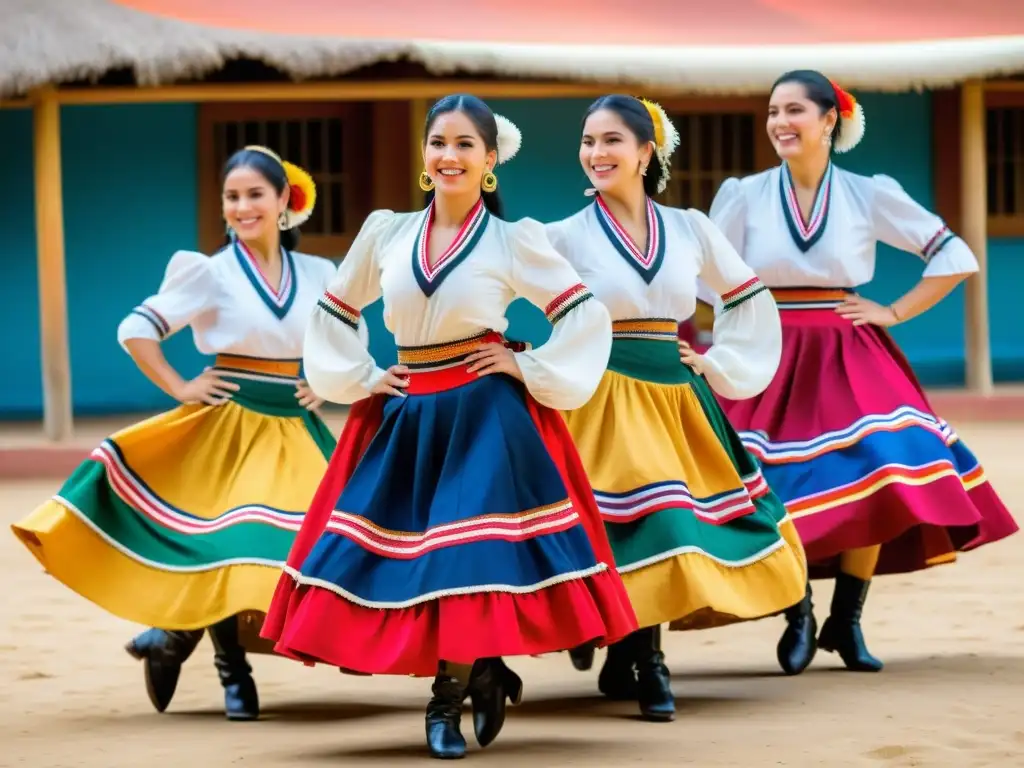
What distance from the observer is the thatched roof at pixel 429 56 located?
1180 centimetres

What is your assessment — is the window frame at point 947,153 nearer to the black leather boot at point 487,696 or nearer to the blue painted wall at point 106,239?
the blue painted wall at point 106,239

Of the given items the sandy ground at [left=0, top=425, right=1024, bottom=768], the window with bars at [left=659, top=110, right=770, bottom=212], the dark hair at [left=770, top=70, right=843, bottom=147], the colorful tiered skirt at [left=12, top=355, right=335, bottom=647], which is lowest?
the sandy ground at [left=0, top=425, right=1024, bottom=768]

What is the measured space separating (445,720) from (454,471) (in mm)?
579

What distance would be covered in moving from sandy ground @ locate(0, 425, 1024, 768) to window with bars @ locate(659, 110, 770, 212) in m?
6.96

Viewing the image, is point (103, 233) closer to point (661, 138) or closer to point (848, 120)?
point (848, 120)

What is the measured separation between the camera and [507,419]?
4.96 metres

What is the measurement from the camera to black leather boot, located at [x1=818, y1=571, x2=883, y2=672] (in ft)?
20.5

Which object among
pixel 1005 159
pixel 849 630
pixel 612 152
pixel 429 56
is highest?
pixel 429 56

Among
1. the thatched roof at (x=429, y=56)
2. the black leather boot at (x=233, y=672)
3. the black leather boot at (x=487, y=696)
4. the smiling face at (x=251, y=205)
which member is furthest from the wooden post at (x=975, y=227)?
the black leather boot at (x=487, y=696)

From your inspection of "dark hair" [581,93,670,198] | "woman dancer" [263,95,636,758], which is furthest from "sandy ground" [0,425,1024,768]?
"dark hair" [581,93,670,198]

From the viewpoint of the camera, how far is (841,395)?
6266mm

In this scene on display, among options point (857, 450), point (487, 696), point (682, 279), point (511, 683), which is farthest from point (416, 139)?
point (487, 696)

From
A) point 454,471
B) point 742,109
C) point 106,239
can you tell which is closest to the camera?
point 454,471

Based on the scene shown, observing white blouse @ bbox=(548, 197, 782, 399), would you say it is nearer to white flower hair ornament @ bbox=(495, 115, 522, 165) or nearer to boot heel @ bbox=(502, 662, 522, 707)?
white flower hair ornament @ bbox=(495, 115, 522, 165)
